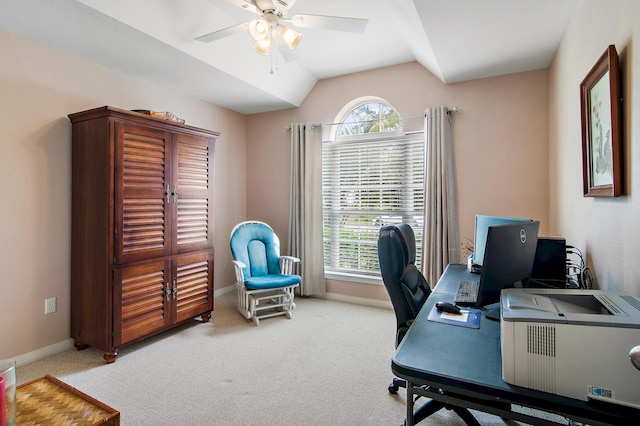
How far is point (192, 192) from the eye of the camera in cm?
331

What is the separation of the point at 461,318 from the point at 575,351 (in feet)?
2.00

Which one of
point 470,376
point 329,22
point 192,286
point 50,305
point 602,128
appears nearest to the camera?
point 470,376

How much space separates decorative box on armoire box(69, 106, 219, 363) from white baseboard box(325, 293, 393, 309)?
5.62ft

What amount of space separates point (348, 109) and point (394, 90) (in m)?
0.63

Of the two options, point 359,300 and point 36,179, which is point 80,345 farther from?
Answer: point 359,300

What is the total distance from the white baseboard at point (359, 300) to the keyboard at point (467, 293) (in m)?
1.94

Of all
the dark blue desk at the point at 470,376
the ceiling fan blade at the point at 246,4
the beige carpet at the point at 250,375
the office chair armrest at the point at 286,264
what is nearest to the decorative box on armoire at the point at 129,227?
the beige carpet at the point at 250,375

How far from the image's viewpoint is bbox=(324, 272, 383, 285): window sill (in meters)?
3.99

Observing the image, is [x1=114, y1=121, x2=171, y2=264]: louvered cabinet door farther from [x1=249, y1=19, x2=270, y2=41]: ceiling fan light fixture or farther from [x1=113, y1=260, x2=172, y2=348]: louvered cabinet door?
[x1=249, y1=19, x2=270, y2=41]: ceiling fan light fixture

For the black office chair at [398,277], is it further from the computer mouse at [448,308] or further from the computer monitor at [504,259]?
the computer monitor at [504,259]

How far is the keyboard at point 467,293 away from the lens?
68.4 inches

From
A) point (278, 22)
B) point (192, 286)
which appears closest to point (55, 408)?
point (192, 286)

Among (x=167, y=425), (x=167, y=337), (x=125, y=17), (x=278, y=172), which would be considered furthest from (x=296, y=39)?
(x=167, y=337)

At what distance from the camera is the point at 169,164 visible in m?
3.06
